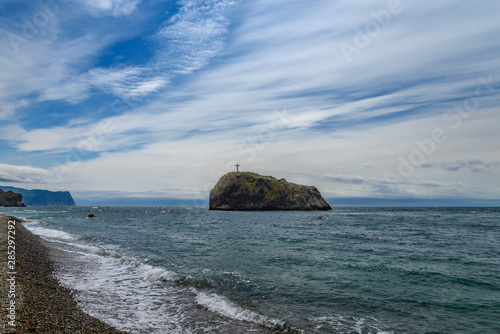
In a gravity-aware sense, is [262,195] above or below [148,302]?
above

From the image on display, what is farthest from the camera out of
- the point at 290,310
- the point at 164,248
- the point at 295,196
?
the point at 295,196

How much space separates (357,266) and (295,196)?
139 m

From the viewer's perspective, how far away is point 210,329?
10.9 m

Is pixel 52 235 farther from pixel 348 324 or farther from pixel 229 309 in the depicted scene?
pixel 348 324

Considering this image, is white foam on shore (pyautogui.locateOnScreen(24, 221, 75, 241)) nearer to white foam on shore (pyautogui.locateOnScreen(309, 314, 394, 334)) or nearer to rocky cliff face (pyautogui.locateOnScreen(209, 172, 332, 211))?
white foam on shore (pyautogui.locateOnScreen(309, 314, 394, 334))

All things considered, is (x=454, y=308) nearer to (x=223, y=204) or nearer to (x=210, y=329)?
(x=210, y=329)

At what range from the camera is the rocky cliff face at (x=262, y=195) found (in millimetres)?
158250

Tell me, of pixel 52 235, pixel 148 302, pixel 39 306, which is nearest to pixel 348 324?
pixel 148 302

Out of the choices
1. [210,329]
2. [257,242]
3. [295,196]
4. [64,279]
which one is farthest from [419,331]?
[295,196]

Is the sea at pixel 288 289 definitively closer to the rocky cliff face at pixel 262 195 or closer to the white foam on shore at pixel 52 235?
the white foam on shore at pixel 52 235

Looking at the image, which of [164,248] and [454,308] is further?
[164,248]

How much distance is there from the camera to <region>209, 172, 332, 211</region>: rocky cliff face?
158 metres

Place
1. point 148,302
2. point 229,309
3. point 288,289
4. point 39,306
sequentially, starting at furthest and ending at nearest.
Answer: point 288,289
point 148,302
point 229,309
point 39,306

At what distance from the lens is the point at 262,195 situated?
16062 centimetres
